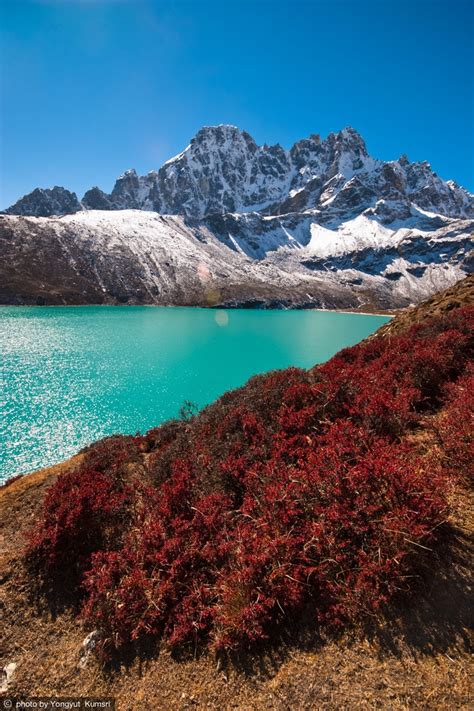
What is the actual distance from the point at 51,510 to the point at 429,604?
7410 mm

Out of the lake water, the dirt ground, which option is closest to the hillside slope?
the dirt ground

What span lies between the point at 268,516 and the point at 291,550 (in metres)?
0.80

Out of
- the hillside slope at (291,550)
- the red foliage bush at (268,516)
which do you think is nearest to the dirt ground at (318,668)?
the hillside slope at (291,550)

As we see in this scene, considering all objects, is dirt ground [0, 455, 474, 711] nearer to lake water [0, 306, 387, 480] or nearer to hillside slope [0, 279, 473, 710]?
hillside slope [0, 279, 473, 710]

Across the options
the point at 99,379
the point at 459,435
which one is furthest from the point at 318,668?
the point at 99,379

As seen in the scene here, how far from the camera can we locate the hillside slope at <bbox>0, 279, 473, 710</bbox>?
369 cm

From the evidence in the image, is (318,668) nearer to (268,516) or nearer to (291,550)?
(291,550)

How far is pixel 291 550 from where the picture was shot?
15.9 ft

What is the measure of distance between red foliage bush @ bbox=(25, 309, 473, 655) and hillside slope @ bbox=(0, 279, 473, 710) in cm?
4

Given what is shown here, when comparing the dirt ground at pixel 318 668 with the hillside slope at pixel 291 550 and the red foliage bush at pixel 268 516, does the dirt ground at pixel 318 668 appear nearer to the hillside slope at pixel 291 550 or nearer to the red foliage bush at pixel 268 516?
the hillside slope at pixel 291 550

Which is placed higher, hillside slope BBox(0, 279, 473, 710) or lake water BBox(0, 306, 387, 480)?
hillside slope BBox(0, 279, 473, 710)

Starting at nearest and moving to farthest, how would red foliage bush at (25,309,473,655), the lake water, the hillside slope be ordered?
the hillside slope → red foliage bush at (25,309,473,655) → the lake water

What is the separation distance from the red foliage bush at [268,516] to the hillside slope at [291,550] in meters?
0.04

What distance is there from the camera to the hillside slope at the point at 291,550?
12.1ft
